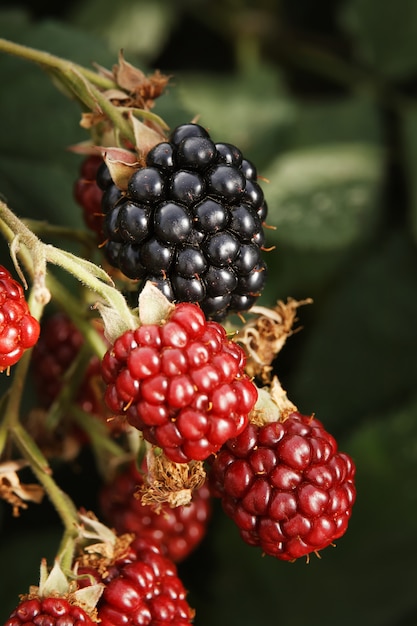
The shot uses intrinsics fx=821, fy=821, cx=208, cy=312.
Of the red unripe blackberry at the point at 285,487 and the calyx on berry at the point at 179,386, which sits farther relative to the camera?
the red unripe blackberry at the point at 285,487

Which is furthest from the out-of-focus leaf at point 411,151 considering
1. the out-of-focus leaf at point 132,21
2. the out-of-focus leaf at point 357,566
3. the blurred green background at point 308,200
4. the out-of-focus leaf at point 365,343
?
the out-of-focus leaf at point 132,21

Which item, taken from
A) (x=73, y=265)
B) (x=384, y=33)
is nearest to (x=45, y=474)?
(x=73, y=265)

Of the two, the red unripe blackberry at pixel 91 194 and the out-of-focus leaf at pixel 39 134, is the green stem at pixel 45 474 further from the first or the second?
the out-of-focus leaf at pixel 39 134

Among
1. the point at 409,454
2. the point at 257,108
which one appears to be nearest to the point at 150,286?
the point at 409,454

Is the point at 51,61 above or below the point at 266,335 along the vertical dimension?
above

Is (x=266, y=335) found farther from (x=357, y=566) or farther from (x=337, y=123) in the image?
(x=337, y=123)

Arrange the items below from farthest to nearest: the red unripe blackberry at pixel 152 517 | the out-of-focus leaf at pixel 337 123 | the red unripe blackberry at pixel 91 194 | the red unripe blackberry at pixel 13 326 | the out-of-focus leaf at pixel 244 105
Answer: the out-of-focus leaf at pixel 337 123 < the out-of-focus leaf at pixel 244 105 < the red unripe blackberry at pixel 152 517 < the red unripe blackberry at pixel 91 194 < the red unripe blackberry at pixel 13 326

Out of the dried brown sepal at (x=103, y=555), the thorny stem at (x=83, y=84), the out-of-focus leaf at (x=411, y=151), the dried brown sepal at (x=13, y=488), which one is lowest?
the dried brown sepal at (x=103, y=555)
